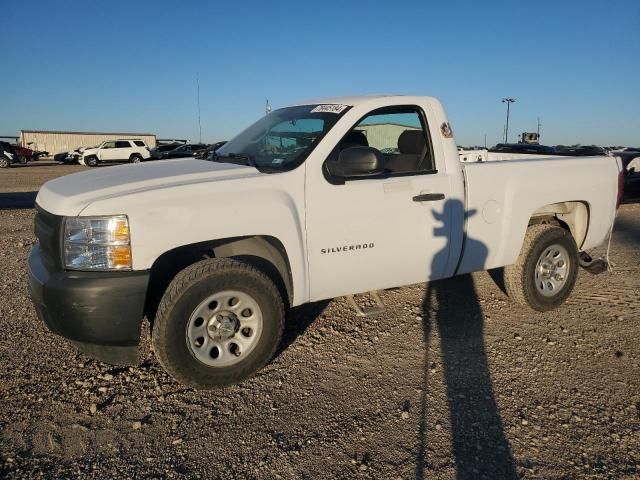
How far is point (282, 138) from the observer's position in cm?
400

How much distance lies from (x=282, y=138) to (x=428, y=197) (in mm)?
1279

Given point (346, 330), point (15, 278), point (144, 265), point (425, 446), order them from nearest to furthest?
point (425, 446), point (144, 265), point (346, 330), point (15, 278)

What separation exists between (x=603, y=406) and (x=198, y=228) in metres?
2.88

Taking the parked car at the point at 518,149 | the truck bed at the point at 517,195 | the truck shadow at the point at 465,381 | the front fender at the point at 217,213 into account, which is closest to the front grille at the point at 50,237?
the front fender at the point at 217,213

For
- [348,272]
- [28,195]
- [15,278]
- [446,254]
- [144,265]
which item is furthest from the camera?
[28,195]

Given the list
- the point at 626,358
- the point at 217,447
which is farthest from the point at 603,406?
the point at 217,447

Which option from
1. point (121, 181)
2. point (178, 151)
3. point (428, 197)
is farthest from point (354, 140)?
point (178, 151)

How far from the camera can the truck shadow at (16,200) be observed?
12414 millimetres

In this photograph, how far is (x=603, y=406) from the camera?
3197 mm

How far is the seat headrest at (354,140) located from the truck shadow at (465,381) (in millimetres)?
901

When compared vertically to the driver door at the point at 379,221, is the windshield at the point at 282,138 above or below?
above

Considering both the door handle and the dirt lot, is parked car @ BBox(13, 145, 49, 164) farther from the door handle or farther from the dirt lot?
the door handle

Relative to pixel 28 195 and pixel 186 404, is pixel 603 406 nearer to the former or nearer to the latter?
pixel 186 404

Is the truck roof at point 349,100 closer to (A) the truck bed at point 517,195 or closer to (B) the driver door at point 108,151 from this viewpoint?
(A) the truck bed at point 517,195
